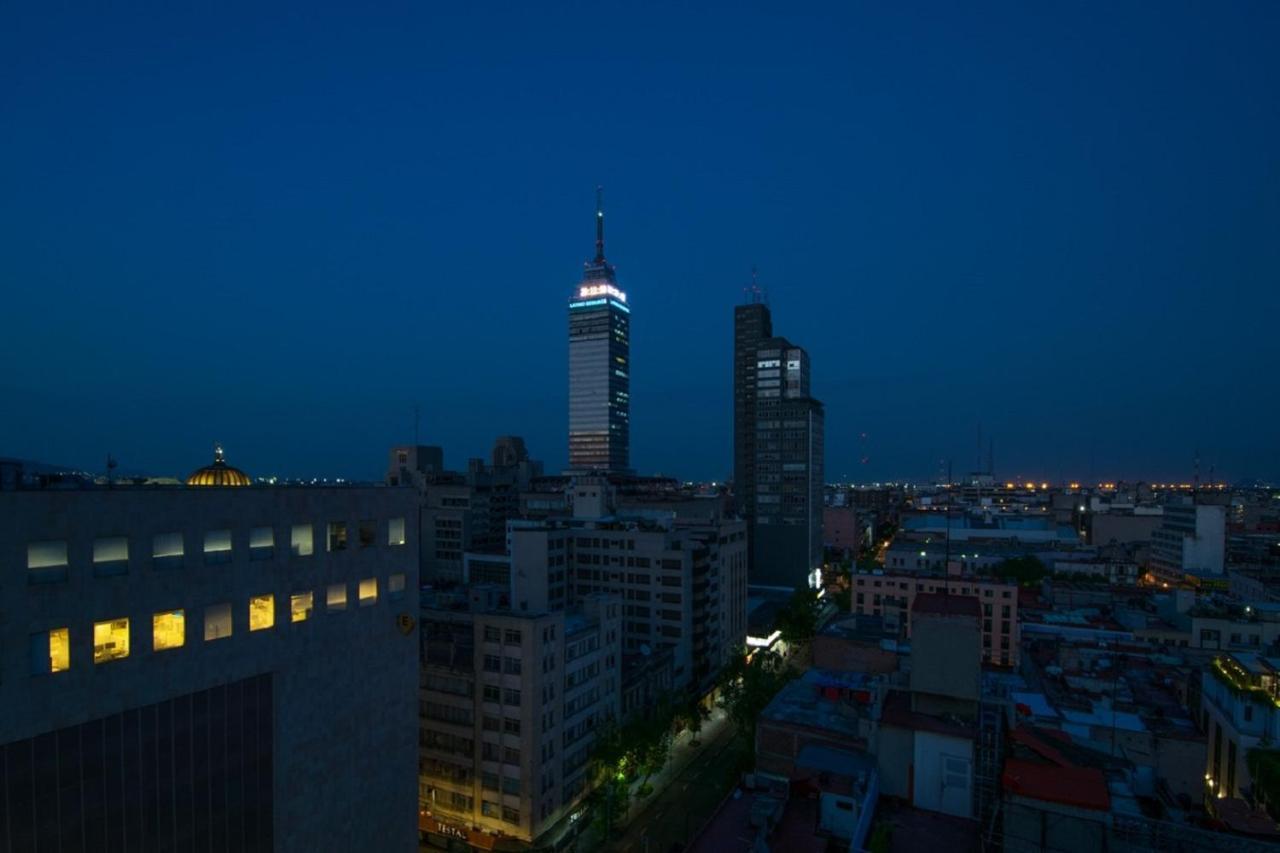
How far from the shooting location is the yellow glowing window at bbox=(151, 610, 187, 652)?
23750mm

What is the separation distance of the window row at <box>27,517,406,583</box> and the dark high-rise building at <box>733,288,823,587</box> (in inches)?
4141

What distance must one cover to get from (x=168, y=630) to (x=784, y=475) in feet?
385

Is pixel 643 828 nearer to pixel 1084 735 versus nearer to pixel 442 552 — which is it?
pixel 1084 735

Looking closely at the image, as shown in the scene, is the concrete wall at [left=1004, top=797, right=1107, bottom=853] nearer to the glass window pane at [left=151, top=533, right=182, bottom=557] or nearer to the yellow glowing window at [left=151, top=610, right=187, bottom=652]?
the yellow glowing window at [left=151, top=610, right=187, bottom=652]

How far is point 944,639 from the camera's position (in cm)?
3055

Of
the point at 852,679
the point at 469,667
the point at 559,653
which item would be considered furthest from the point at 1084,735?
the point at 469,667

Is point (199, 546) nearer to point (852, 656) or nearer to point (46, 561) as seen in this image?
point (46, 561)

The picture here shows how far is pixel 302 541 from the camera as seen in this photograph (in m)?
29.0

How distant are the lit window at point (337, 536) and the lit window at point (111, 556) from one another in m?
8.17

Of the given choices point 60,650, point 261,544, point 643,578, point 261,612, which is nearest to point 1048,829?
point 261,612

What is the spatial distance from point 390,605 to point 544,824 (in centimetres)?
1964

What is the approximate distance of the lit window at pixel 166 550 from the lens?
23.9 meters

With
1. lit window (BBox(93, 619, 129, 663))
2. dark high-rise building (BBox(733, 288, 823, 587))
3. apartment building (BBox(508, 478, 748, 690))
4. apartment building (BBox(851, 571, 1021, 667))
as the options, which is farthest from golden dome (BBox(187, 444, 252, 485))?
dark high-rise building (BBox(733, 288, 823, 587))

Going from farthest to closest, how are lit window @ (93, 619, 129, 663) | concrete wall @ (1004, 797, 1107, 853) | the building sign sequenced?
the building sign, lit window @ (93, 619, 129, 663), concrete wall @ (1004, 797, 1107, 853)
